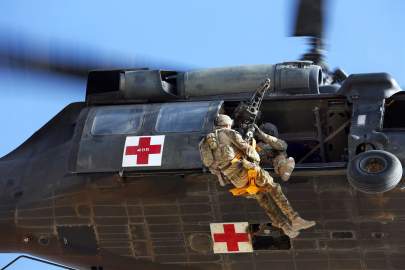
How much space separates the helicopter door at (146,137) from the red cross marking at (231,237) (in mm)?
959

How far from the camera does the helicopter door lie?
12219 millimetres

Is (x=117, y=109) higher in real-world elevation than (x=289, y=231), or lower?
higher

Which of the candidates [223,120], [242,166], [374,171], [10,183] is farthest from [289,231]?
[10,183]

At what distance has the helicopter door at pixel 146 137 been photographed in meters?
12.2

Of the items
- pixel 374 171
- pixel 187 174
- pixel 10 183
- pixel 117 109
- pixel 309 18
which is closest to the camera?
pixel 374 171

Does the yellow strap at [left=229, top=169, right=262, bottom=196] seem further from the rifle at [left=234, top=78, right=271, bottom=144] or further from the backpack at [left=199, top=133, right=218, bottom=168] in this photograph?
the rifle at [left=234, top=78, right=271, bottom=144]

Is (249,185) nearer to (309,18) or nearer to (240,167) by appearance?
(240,167)

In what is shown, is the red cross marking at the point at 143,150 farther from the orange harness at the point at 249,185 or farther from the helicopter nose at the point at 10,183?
the helicopter nose at the point at 10,183

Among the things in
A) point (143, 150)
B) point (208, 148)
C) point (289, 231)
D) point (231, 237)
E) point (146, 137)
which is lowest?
point (231, 237)

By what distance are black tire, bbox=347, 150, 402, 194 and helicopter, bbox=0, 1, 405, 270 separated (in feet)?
0.09

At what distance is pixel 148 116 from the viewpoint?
1279 centimetres

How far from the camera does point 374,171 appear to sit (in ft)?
36.6

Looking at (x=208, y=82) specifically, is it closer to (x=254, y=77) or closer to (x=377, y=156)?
(x=254, y=77)

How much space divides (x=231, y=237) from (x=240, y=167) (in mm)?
1376
